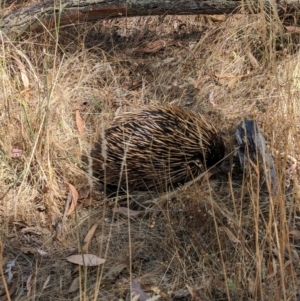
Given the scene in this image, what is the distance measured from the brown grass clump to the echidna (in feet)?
0.34

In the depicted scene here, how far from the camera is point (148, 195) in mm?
2855

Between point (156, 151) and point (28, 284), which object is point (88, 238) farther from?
point (156, 151)

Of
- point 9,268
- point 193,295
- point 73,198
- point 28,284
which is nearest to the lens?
point 193,295

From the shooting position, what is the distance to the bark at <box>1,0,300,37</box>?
3373 millimetres

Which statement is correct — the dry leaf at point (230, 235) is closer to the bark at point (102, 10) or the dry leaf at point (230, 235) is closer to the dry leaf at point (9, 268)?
the dry leaf at point (9, 268)

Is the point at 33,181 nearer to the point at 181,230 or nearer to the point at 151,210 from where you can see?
the point at 151,210

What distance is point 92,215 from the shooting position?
266 cm

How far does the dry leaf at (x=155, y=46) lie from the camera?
3.97 metres

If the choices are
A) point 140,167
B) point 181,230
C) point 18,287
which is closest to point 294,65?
point 140,167

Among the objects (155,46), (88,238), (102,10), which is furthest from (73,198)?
(155,46)

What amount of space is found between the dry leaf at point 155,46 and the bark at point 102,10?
18.4 inches

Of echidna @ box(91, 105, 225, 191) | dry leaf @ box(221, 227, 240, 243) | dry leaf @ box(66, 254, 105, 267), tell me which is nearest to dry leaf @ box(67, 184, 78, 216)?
echidna @ box(91, 105, 225, 191)

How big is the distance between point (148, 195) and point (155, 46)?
1.50 meters

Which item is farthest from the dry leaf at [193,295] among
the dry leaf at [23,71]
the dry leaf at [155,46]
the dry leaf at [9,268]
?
the dry leaf at [155,46]
